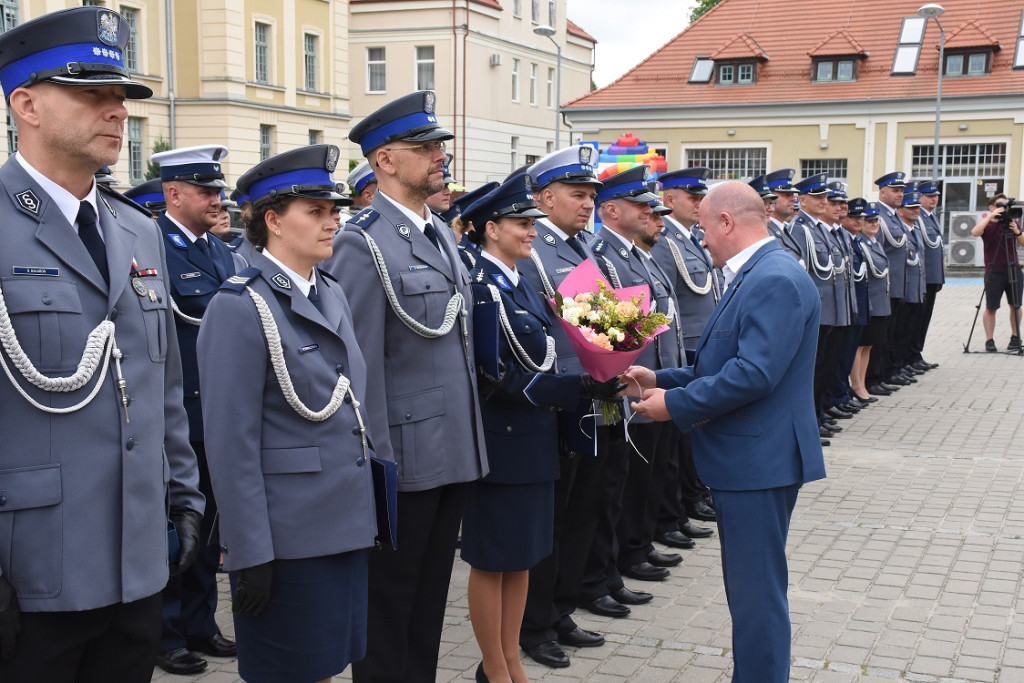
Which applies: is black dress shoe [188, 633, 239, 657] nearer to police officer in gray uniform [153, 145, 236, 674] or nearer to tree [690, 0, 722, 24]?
police officer in gray uniform [153, 145, 236, 674]

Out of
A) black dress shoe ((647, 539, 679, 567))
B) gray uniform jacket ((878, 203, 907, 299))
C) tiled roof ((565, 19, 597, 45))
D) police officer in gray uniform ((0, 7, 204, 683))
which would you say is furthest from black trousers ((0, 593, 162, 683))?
tiled roof ((565, 19, 597, 45))

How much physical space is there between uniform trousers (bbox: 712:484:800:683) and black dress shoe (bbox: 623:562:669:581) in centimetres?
218

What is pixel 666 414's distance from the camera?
444cm

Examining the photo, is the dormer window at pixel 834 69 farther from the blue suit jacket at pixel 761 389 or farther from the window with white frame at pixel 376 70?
the blue suit jacket at pixel 761 389

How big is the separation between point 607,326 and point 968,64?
1403 inches

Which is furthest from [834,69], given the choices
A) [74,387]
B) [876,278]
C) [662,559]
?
[74,387]

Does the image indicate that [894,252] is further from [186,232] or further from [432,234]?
[432,234]

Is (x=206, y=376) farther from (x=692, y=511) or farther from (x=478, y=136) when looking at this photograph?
(x=478, y=136)

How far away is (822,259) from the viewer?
1081 cm

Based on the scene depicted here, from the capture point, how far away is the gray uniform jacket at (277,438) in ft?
10.7

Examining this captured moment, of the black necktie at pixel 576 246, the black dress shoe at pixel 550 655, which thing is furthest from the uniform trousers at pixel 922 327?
the black dress shoe at pixel 550 655

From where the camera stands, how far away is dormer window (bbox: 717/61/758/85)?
38812mm

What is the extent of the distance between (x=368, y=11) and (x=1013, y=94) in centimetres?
2668

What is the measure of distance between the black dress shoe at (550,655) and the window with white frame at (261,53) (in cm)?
3433
